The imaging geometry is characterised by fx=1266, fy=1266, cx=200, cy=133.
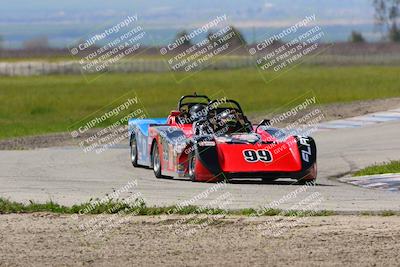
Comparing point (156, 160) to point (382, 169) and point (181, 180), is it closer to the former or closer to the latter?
point (181, 180)

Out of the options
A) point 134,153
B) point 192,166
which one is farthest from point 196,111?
point 192,166

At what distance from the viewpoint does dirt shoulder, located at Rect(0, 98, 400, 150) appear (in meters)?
30.3

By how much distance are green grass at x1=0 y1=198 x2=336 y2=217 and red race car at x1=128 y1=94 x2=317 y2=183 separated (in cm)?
430

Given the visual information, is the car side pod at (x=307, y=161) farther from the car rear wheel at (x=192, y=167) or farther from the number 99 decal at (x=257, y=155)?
the car rear wheel at (x=192, y=167)

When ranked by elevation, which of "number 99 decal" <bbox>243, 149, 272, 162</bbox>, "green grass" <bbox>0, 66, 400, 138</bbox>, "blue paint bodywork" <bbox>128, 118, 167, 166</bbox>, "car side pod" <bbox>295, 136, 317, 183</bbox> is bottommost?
"green grass" <bbox>0, 66, 400, 138</bbox>

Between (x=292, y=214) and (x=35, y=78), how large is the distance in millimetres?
73016

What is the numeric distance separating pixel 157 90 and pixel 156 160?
4039cm

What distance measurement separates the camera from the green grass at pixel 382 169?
856 inches

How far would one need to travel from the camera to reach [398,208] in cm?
1572

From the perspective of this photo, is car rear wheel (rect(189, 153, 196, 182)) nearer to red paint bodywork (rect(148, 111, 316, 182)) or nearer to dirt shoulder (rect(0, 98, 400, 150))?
red paint bodywork (rect(148, 111, 316, 182))

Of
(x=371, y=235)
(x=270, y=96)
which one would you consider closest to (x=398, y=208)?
(x=371, y=235)

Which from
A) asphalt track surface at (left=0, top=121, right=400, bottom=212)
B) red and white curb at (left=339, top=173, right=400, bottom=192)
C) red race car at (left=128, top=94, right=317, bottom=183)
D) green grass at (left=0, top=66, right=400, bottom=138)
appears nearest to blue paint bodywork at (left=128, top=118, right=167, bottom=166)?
asphalt track surface at (left=0, top=121, right=400, bottom=212)

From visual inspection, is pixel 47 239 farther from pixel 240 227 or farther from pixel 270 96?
pixel 270 96

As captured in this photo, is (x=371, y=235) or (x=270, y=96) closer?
(x=371, y=235)
